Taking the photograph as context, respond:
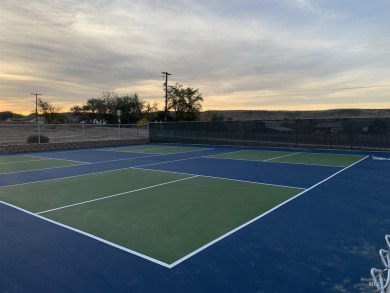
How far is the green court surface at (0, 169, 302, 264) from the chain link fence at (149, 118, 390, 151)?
13.1m

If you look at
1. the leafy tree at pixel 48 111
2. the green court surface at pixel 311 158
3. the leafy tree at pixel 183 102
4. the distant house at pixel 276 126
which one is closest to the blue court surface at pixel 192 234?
the green court surface at pixel 311 158

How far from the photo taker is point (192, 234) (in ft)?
15.2

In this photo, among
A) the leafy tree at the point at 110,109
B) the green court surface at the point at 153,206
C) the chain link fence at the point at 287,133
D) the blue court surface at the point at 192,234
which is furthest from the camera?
the leafy tree at the point at 110,109

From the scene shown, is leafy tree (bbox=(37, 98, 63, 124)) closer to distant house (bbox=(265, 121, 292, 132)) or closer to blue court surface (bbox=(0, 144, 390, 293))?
distant house (bbox=(265, 121, 292, 132))

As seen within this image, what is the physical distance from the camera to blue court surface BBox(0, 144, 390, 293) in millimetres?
3277

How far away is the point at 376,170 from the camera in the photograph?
11.1 m

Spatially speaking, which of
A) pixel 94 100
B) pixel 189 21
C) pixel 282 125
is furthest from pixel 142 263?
pixel 94 100

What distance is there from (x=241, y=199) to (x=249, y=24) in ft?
44.9

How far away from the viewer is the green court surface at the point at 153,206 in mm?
4484

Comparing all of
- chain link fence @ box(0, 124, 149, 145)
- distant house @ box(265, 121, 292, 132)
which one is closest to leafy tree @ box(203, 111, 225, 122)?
chain link fence @ box(0, 124, 149, 145)

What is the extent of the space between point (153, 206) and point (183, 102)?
43.6 metres

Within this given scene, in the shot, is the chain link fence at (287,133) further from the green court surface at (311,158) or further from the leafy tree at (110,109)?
the leafy tree at (110,109)

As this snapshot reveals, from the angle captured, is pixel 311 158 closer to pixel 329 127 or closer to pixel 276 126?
pixel 329 127

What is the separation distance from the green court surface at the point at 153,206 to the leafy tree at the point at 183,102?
39.8 m
